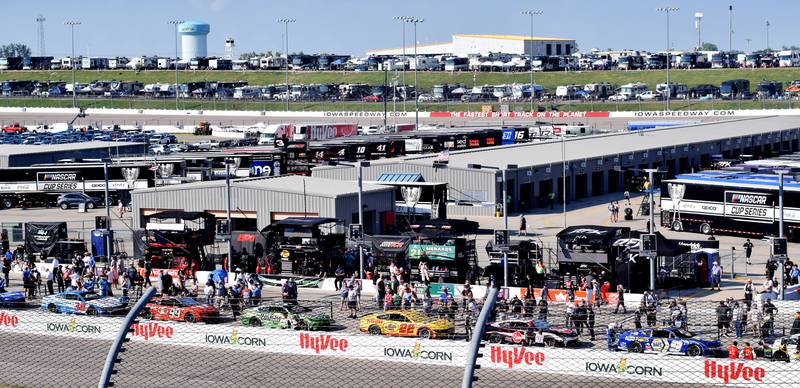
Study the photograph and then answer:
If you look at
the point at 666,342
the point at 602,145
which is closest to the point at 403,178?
the point at 602,145

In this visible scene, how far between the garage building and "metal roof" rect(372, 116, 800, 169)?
9.33 m

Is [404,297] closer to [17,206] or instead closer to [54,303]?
[54,303]

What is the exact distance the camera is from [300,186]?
175ft

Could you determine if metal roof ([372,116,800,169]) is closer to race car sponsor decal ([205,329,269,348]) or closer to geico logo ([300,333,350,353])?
geico logo ([300,333,350,353])

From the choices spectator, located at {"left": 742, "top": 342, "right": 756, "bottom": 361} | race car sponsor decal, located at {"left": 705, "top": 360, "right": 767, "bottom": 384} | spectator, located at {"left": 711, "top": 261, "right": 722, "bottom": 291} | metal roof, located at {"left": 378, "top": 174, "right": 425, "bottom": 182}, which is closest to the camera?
race car sponsor decal, located at {"left": 705, "top": 360, "right": 767, "bottom": 384}

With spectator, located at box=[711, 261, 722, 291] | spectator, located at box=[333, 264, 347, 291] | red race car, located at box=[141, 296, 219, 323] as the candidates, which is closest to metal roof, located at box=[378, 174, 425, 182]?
spectator, located at box=[333, 264, 347, 291]

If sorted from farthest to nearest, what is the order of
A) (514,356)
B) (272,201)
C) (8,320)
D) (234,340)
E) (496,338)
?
(272,201)
(496,338)
(234,340)
(514,356)
(8,320)

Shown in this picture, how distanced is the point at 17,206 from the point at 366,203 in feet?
92.4

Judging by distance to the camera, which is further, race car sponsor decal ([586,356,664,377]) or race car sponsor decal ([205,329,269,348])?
race car sponsor decal ([205,329,269,348])

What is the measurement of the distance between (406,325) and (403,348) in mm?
8264

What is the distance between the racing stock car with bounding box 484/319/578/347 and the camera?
89.1 ft

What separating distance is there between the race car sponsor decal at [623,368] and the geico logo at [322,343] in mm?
4270

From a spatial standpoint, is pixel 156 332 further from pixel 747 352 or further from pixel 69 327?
pixel 747 352

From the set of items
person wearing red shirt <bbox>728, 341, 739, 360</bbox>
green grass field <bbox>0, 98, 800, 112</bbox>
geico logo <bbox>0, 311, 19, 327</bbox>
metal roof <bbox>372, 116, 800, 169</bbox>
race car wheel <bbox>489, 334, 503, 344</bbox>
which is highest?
green grass field <bbox>0, 98, 800, 112</bbox>
